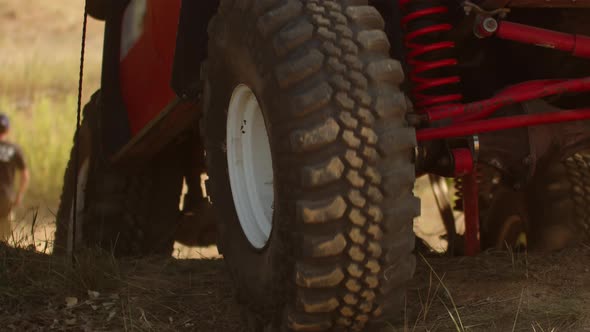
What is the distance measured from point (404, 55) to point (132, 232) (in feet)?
8.03

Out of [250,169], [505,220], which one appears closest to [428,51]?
[250,169]

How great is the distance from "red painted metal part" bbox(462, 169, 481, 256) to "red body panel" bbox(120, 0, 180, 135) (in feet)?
4.24

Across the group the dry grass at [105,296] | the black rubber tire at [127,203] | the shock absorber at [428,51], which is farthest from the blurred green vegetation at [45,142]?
the shock absorber at [428,51]

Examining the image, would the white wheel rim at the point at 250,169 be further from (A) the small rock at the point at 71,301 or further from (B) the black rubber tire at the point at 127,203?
(B) the black rubber tire at the point at 127,203

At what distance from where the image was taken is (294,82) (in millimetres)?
2775

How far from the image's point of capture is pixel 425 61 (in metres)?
3.31

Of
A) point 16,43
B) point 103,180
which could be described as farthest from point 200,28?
point 16,43

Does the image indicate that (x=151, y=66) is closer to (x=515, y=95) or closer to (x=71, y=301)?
(x=71, y=301)

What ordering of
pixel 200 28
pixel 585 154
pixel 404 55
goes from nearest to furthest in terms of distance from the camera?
1. pixel 404 55
2. pixel 200 28
3. pixel 585 154

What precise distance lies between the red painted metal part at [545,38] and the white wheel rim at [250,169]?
870mm

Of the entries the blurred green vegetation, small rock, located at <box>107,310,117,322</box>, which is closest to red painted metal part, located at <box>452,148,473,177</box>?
small rock, located at <box>107,310,117,322</box>

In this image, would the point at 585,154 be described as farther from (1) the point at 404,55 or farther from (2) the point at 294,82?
(2) the point at 294,82

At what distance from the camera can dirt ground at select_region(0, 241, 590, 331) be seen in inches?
131

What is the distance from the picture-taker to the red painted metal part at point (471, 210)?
4077mm
